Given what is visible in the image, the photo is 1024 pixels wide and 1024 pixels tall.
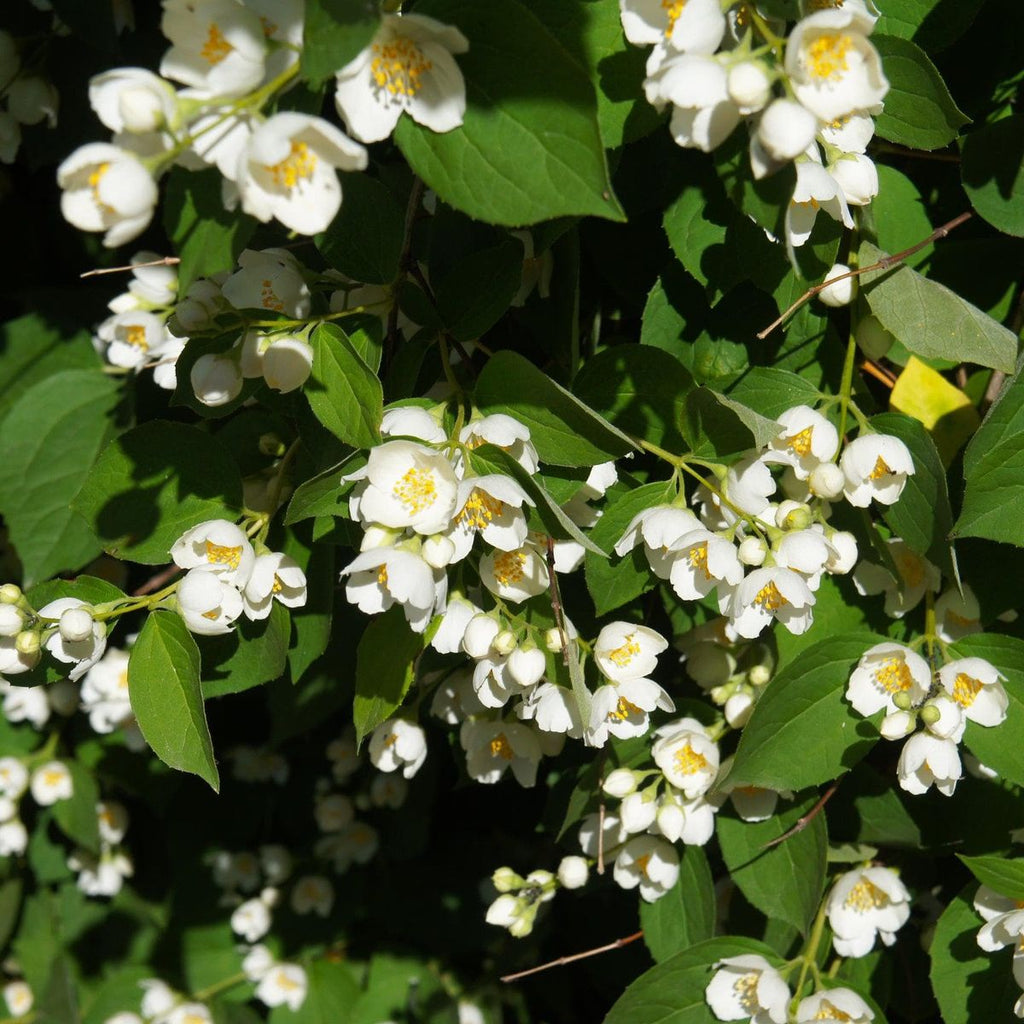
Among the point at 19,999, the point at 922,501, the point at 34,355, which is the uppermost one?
the point at 922,501

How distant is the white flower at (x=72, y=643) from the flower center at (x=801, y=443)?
0.97 m

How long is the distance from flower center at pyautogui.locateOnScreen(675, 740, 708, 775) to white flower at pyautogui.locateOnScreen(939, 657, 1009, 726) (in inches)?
14.7

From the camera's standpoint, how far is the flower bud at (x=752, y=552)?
126cm


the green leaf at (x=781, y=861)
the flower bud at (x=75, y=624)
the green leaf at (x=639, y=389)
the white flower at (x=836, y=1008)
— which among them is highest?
the green leaf at (x=639, y=389)

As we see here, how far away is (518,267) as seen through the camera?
1.29 meters

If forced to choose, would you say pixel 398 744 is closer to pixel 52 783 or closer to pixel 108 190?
pixel 108 190

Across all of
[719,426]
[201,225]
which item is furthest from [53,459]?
[719,426]

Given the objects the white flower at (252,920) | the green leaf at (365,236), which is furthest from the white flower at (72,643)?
the white flower at (252,920)

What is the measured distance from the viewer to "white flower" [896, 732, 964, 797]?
1.35 m

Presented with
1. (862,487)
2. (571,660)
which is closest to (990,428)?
(862,487)

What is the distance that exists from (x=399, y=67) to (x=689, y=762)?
1070mm

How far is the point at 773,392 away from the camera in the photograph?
4.66 feet

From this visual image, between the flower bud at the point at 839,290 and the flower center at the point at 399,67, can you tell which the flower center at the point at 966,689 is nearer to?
the flower bud at the point at 839,290

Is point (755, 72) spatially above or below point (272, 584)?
above
